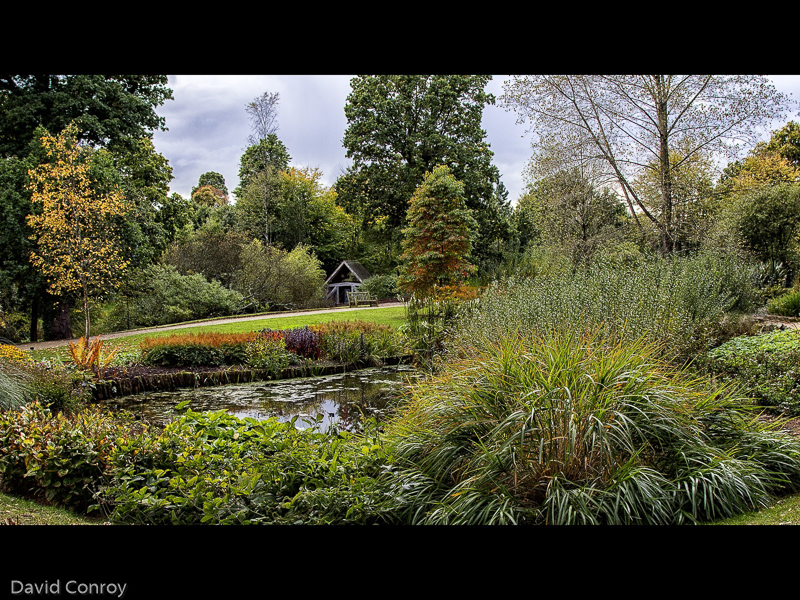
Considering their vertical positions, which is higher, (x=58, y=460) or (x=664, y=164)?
(x=664, y=164)

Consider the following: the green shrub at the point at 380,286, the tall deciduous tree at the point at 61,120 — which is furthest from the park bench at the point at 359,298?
the tall deciduous tree at the point at 61,120

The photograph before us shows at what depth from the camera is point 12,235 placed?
397 inches

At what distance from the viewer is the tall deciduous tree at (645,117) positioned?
362 inches

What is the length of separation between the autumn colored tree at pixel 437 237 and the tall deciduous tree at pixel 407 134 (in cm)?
253

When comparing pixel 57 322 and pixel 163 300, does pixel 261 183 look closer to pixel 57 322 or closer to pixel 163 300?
pixel 163 300

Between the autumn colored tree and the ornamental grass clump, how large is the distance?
669cm

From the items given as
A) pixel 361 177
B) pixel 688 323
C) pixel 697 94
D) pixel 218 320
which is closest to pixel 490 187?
pixel 361 177

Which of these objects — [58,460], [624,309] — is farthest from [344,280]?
[58,460]

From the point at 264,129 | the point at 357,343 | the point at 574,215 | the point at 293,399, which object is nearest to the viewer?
the point at 293,399

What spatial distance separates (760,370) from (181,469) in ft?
14.0

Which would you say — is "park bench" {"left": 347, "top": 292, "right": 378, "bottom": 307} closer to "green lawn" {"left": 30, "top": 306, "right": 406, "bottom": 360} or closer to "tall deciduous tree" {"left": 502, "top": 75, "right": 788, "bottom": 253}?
"green lawn" {"left": 30, "top": 306, "right": 406, "bottom": 360}

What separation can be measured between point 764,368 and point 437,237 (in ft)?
21.8

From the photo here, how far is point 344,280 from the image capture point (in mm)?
20375

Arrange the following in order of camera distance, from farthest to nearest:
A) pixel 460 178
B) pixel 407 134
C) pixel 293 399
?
pixel 460 178 → pixel 407 134 → pixel 293 399
